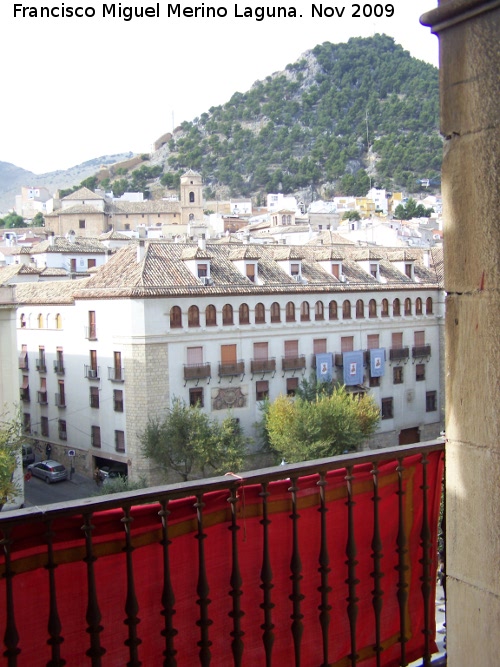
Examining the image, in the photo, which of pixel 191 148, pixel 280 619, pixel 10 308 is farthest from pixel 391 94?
pixel 280 619

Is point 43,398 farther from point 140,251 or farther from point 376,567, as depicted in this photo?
point 376,567

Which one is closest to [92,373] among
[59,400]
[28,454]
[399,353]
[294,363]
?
[59,400]

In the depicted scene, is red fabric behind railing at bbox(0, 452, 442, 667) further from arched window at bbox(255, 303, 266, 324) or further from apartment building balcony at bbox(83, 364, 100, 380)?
apartment building balcony at bbox(83, 364, 100, 380)

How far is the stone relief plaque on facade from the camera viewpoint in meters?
26.1

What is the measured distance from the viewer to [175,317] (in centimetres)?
2508

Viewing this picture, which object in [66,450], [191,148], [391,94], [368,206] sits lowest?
[66,450]

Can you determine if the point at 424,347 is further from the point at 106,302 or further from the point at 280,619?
the point at 280,619

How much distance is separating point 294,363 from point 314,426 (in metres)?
3.76

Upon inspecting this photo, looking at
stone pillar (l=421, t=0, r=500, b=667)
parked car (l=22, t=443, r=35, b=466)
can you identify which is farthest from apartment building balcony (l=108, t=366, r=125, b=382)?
stone pillar (l=421, t=0, r=500, b=667)

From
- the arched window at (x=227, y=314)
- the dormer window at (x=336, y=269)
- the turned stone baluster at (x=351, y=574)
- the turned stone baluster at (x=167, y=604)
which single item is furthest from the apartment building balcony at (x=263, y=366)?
the turned stone baluster at (x=167, y=604)

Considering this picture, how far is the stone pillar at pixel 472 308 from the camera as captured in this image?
250cm

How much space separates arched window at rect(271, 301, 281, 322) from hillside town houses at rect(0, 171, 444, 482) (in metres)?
0.05

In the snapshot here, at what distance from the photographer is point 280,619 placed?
3.18 meters

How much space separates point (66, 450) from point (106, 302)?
6.35m
